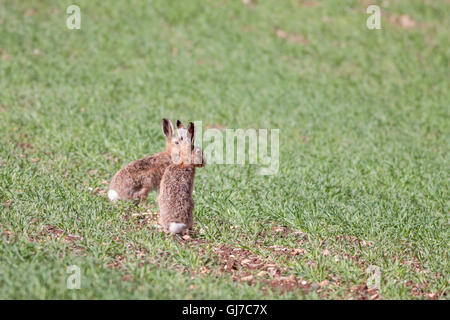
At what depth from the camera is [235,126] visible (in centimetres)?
1106

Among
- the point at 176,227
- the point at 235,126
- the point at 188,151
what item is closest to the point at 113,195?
the point at 188,151

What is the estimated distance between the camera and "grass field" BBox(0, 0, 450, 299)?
17.8ft

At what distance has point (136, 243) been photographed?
5.87 metres

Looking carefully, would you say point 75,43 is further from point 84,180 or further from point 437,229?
point 437,229

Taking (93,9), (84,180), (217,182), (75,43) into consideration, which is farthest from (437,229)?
(93,9)

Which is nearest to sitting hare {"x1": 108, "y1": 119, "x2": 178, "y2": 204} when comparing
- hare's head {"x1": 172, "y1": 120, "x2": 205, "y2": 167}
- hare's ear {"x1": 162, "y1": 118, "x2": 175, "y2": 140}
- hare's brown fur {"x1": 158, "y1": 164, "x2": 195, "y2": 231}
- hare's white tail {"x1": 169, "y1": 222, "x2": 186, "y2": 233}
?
hare's ear {"x1": 162, "y1": 118, "x2": 175, "y2": 140}

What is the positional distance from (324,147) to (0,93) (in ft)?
21.1

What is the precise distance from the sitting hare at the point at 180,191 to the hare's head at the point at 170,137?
30 cm

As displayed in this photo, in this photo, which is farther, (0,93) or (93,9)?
(93,9)

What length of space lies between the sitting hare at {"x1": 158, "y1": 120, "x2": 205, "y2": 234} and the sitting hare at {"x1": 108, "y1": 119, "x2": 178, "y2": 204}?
0.37 meters

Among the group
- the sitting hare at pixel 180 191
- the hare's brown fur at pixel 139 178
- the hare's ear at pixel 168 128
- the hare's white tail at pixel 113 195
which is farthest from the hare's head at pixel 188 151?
the hare's white tail at pixel 113 195

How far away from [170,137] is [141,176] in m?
0.63

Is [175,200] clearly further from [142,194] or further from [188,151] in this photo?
[142,194]

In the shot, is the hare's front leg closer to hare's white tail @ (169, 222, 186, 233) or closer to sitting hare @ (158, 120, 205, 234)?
sitting hare @ (158, 120, 205, 234)
